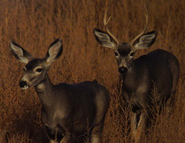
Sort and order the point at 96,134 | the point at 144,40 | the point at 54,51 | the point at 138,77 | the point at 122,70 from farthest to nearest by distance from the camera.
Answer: the point at 144,40
the point at 138,77
the point at 122,70
the point at 96,134
the point at 54,51

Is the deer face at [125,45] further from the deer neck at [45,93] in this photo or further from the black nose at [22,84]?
the black nose at [22,84]

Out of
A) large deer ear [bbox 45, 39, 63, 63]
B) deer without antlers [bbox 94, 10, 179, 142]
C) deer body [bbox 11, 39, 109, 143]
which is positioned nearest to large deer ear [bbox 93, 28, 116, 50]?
deer without antlers [bbox 94, 10, 179, 142]

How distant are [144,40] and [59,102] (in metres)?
2.27

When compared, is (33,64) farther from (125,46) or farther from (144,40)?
(144,40)

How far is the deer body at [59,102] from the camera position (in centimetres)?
478

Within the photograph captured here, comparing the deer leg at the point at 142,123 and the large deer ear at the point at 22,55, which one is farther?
the deer leg at the point at 142,123

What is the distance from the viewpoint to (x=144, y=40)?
668cm

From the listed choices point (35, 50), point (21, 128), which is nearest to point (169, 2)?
point (35, 50)

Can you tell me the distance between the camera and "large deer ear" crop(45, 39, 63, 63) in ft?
16.5

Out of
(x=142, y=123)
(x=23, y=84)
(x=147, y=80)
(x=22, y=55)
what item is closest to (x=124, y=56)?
(x=147, y=80)

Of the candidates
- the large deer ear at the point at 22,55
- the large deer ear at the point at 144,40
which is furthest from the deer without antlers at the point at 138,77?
the large deer ear at the point at 22,55

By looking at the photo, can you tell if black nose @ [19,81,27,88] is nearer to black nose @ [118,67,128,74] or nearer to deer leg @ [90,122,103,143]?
deer leg @ [90,122,103,143]

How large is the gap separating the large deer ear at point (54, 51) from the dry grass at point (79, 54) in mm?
999

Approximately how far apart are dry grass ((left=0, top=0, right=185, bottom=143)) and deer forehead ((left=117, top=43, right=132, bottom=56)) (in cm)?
84
